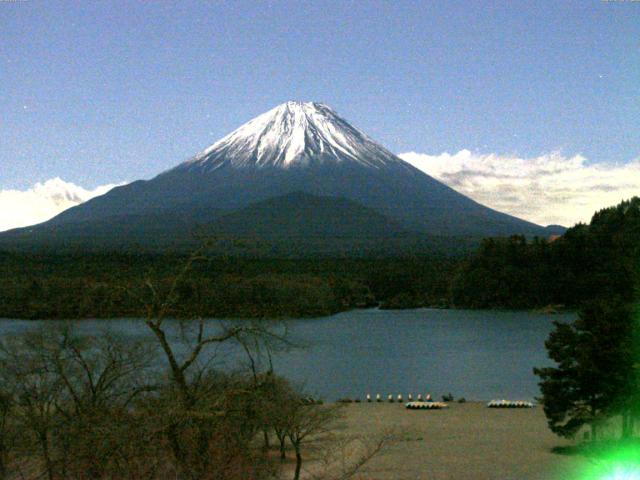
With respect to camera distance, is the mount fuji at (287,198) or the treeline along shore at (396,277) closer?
the treeline along shore at (396,277)

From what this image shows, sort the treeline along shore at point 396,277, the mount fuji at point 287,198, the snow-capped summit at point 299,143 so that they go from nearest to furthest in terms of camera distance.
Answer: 1. the treeline along shore at point 396,277
2. the mount fuji at point 287,198
3. the snow-capped summit at point 299,143

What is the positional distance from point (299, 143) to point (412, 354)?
71501mm

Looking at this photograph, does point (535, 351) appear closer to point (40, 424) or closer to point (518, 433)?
point (518, 433)

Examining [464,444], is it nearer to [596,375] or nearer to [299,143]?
[596,375]

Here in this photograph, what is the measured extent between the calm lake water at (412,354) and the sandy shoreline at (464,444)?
199 cm

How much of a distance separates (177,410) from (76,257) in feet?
170

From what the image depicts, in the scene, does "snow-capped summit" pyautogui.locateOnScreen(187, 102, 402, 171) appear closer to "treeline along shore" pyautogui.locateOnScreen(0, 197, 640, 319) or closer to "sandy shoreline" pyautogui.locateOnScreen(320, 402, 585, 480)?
"treeline along shore" pyautogui.locateOnScreen(0, 197, 640, 319)

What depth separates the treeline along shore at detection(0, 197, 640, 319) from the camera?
137ft

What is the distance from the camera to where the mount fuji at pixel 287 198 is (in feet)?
252

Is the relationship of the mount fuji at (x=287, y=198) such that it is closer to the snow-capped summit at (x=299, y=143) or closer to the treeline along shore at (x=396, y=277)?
the snow-capped summit at (x=299, y=143)

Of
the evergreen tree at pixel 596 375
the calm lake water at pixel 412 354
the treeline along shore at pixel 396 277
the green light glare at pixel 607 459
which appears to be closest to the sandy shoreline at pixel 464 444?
the green light glare at pixel 607 459

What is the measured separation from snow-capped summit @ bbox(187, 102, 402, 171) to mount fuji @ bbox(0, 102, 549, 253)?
12 cm

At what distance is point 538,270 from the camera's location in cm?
5028

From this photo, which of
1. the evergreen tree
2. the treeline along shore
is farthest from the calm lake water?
the evergreen tree
